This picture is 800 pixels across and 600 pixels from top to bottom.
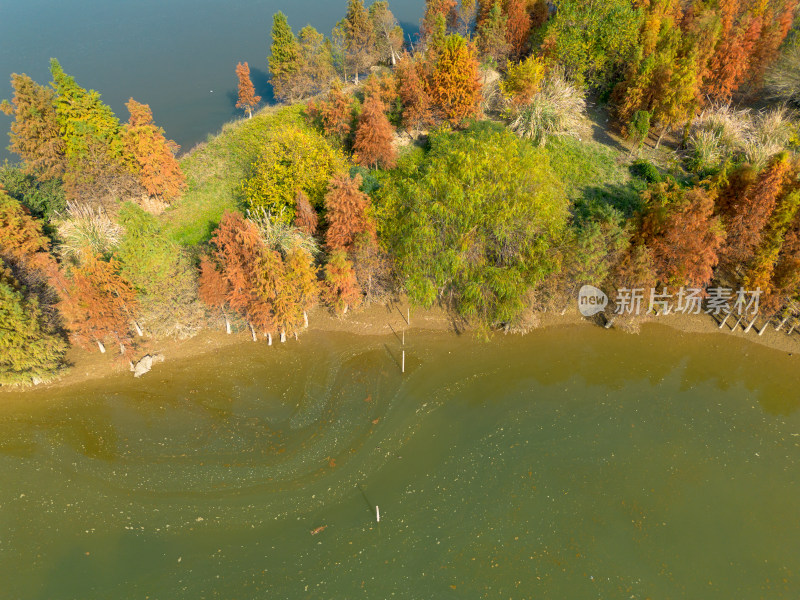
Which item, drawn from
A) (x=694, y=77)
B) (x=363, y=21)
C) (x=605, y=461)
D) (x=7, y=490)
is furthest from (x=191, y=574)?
(x=363, y=21)

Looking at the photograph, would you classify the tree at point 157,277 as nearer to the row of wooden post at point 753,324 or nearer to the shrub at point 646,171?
the shrub at point 646,171

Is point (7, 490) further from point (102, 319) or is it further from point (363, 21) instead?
point (363, 21)

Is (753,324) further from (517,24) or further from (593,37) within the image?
(517,24)

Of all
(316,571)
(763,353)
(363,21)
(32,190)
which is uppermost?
(363,21)

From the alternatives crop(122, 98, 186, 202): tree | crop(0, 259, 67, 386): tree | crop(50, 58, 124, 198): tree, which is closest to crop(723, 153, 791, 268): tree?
crop(122, 98, 186, 202): tree

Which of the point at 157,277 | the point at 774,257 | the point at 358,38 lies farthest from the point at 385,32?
the point at 774,257

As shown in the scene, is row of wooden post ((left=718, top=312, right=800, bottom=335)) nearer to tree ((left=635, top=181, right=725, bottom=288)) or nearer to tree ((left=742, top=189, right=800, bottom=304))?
tree ((left=742, top=189, right=800, bottom=304))
